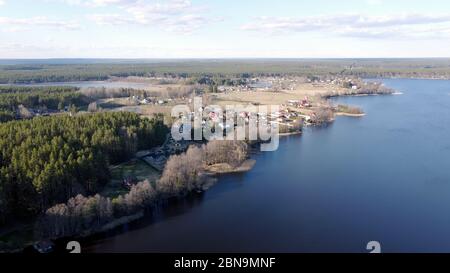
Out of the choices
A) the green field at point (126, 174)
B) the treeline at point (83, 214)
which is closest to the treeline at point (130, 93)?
the green field at point (126, 174)

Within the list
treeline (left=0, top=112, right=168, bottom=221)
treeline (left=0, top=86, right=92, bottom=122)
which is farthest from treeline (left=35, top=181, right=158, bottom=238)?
treeline (left=0, top=86, right=92, bottom=122)

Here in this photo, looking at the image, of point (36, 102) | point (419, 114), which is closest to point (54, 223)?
point (36, 102)

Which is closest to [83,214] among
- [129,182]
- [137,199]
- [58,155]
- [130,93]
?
[137,199]

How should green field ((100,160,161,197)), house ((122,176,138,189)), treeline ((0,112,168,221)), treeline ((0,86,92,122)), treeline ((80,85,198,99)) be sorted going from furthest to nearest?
treeline ((80,85,198,99))
treeline ((0,86,92,122))
house ((122,176,138,189))
green field ((100,160,161,197))
treeline ((0,112,168,221))

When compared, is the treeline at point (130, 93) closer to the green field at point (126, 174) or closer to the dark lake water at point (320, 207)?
the dark lake water at point (320, 207)

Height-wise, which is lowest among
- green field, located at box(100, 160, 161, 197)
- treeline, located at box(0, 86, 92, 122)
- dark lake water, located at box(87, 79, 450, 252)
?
dark lake water, located at box(87, 79, 450, 252)

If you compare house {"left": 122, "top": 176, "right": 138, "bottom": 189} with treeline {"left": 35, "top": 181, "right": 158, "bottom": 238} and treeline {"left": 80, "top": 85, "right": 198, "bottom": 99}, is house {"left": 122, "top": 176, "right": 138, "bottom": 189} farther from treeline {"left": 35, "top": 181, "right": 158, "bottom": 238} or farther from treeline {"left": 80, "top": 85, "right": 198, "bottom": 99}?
treeline {"left": 80, "top": 85, "right": 198, "bottom": 99}
